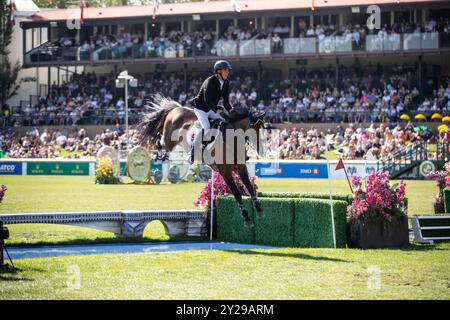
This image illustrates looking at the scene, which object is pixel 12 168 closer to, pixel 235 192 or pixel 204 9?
pixel 204 9

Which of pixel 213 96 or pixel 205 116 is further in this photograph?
pixel 205 116

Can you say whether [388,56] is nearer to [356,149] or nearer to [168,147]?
[356,149]

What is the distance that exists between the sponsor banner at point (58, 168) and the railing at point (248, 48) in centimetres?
1364

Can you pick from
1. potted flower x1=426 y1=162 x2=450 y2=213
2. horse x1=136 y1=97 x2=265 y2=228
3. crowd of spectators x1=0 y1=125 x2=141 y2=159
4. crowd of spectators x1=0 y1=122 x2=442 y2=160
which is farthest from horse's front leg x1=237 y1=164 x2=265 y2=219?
crowd of spectators x1=0 y1=125 x2=141 y2=159

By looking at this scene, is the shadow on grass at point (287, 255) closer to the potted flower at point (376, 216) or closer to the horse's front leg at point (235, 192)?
the horse's front leg at point (235, 192)

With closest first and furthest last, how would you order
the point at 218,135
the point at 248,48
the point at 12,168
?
1. the point at 218,135
2. the point at 12,168
3. the point at 248,48

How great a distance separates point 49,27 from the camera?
59594 mm

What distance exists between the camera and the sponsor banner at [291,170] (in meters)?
37.2

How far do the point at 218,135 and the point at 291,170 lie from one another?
23.9 m

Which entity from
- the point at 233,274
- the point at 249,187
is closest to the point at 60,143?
the point at 249,187

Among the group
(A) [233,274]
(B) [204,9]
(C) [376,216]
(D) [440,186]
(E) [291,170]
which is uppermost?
(B) [204,9]

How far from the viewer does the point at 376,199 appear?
14.6 metres

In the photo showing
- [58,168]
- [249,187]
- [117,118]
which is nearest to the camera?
[249,187]

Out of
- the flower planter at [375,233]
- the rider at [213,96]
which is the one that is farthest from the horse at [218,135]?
the flower planter at [375,233]
